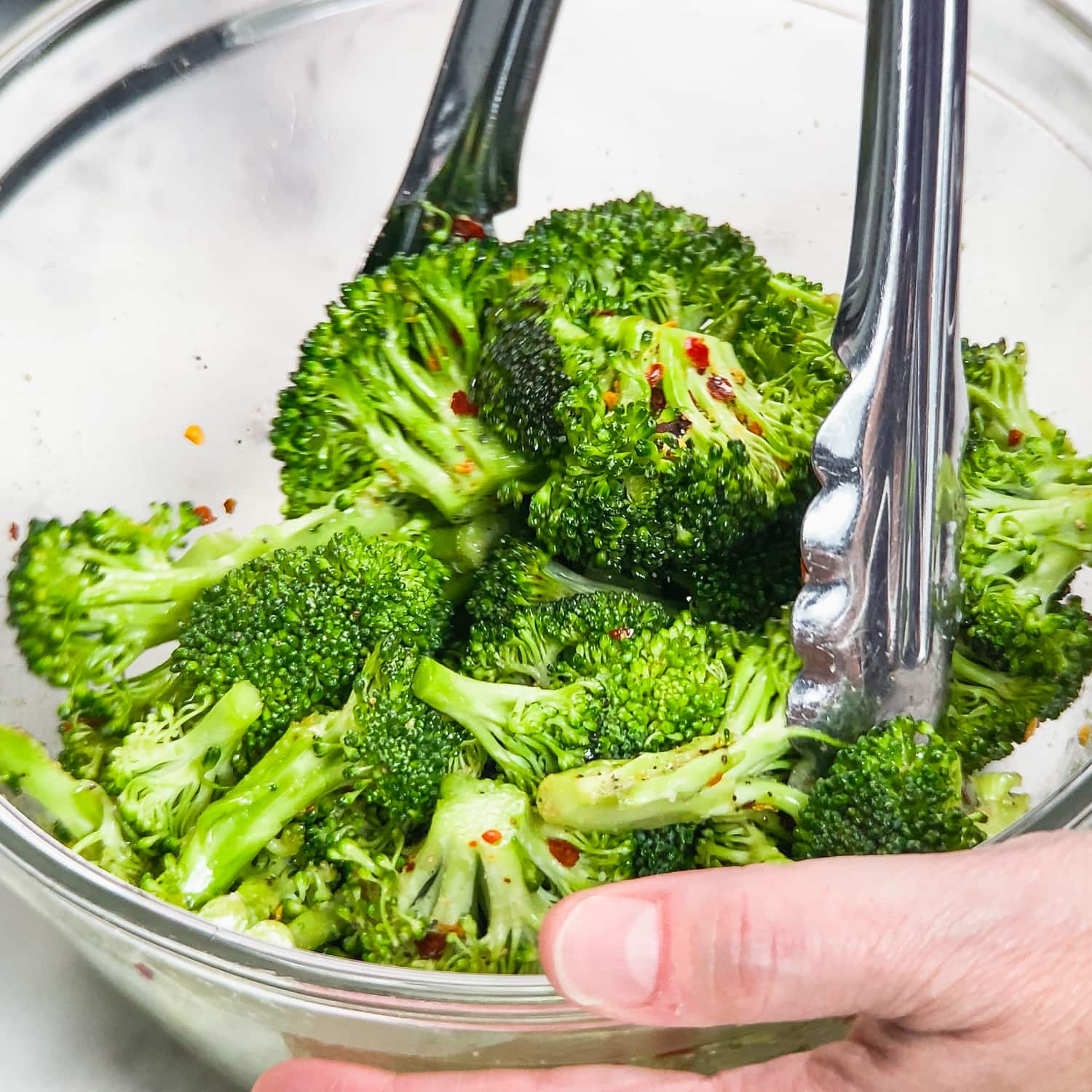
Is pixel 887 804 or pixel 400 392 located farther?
pixel 400 392

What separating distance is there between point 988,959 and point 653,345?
0.64m

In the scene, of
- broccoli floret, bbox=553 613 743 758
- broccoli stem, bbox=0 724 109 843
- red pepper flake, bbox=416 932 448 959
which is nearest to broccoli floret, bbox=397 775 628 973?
red pepper flake, bbox=416 932 448 959

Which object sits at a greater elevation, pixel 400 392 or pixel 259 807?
pixel 400 392

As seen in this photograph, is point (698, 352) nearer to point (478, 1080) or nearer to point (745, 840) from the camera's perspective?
point (745, 840)

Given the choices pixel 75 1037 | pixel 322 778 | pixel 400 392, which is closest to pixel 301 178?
pixel 400 392

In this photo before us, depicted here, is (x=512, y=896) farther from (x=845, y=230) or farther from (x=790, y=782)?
(x=845, y=230)

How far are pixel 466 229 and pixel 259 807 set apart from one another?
0.82 m

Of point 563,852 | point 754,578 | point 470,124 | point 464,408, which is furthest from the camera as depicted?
point 470,124

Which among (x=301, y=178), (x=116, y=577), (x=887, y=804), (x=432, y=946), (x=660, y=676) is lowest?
(x=432, y=946)

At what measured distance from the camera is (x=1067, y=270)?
4.14ft

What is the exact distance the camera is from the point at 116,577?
1142 millimetres

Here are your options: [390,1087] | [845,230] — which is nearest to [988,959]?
[390,1087]

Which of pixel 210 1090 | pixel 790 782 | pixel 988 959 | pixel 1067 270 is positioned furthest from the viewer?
pixel 1067 270

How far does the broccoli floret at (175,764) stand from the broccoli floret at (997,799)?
0.77m
